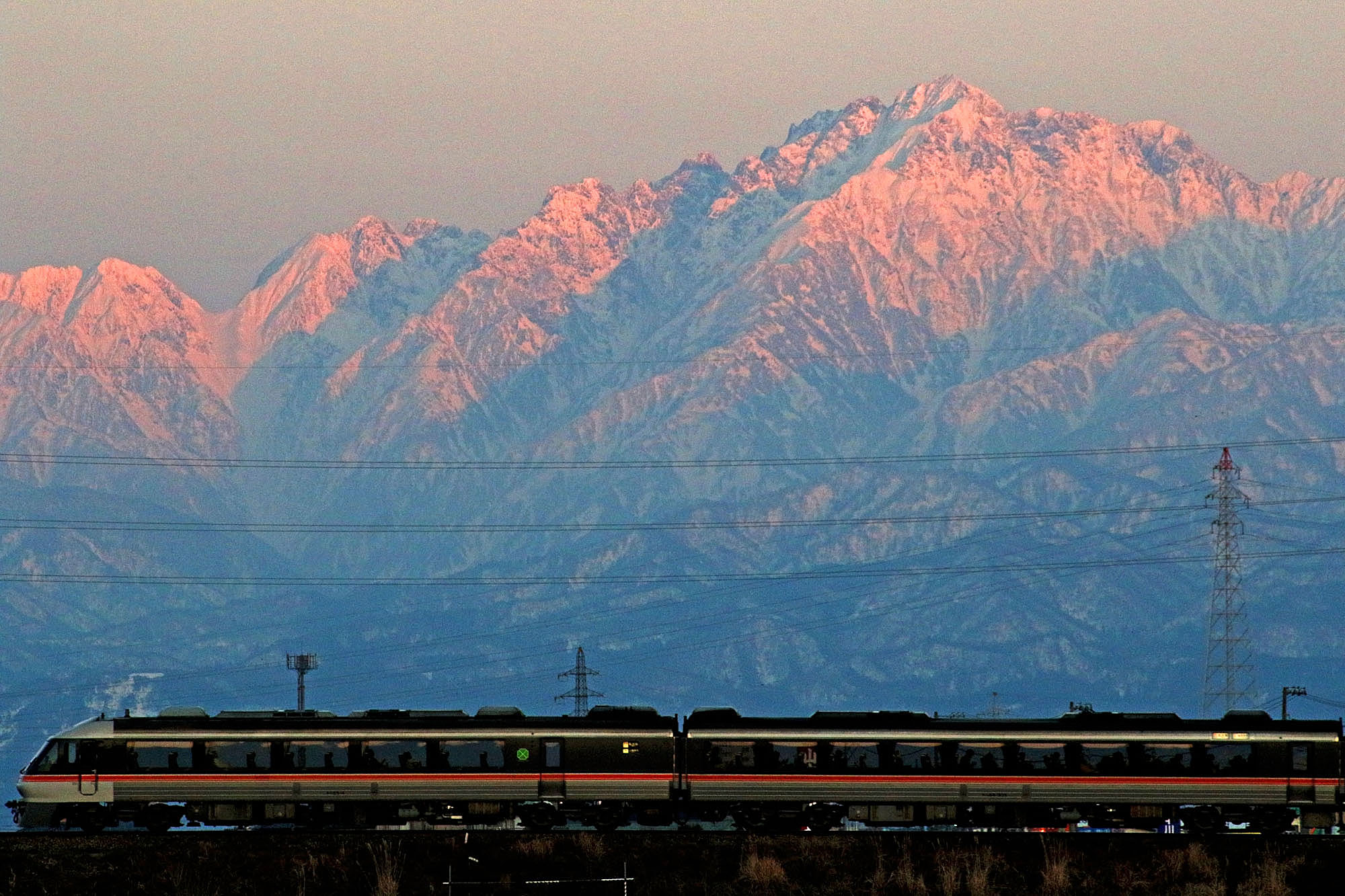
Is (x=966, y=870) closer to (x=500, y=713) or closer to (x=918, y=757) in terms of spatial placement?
(x=918, y=757)

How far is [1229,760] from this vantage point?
80.1 m

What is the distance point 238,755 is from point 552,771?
37.5 feet

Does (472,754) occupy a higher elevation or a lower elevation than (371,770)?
higher

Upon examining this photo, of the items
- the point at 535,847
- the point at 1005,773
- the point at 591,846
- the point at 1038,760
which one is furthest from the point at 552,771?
the point at 1038,760

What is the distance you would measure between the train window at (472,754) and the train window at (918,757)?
1360cm

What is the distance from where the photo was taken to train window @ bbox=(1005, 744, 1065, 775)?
80.1 meters

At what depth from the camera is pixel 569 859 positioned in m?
66.7

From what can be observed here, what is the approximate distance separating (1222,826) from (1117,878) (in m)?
16.8

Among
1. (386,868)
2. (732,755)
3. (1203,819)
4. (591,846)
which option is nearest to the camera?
(386,868)

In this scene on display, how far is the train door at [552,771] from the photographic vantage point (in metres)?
79.6

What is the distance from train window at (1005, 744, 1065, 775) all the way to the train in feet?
0.18

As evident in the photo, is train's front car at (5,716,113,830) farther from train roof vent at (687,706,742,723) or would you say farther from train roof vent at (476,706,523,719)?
train roof vent at (687,706,742,723)

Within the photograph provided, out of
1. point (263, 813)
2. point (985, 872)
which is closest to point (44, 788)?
point (263, 813)

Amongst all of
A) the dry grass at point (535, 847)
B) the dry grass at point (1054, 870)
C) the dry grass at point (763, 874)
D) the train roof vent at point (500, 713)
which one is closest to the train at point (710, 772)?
the train roof vent at point (500, 713)
